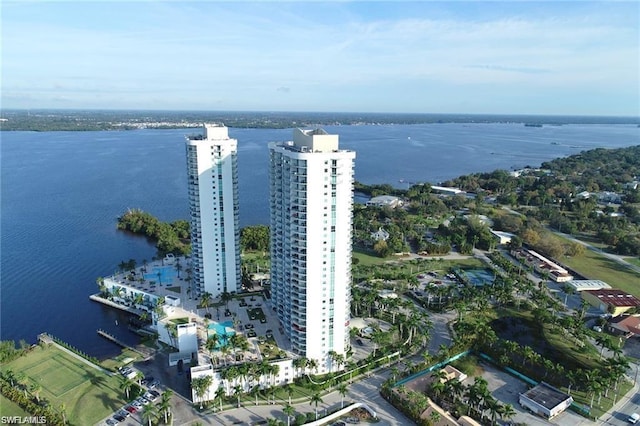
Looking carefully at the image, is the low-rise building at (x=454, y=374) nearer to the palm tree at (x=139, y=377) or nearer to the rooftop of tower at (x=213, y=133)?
the palm tree at (x=139, y=377)

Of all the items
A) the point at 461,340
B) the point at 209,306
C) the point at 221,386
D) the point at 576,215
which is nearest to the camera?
the point at 221,386

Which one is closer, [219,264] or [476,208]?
[219,264]

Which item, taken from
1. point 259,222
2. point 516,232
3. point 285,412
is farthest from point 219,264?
point 516,232

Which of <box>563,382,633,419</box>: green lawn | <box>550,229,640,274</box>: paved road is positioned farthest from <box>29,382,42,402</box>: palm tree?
<box>550,229,640,274</box>: paved road

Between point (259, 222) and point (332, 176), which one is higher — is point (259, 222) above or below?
below

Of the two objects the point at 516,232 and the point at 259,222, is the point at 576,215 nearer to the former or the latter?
the point at 516,232

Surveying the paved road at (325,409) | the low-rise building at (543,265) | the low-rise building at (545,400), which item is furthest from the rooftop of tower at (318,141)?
the low-rise building at (543,265)
